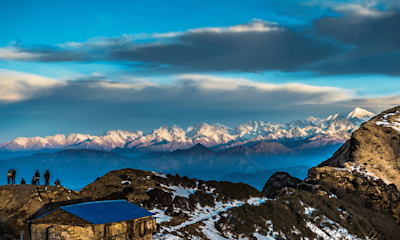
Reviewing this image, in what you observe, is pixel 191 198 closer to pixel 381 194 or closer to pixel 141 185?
pixel 141 185

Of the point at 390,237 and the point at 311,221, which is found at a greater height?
the point at 311,221

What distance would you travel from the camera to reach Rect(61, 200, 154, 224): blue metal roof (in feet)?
108

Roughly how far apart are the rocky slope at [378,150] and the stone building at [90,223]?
80024mm

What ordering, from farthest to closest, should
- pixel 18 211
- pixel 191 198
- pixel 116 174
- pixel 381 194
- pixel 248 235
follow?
pixel 381 194 < pixel 116 174 < pixel 191 198 < pixel 248 235 < pixel 18 211

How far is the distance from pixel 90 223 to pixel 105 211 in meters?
2.83

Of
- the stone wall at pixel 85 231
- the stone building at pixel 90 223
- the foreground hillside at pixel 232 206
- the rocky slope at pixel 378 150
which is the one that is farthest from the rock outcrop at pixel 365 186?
the stone wall at pixel 85 231

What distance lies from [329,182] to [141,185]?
5382cm

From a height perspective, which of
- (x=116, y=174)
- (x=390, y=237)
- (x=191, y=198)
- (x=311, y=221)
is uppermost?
(x=116, y=174)

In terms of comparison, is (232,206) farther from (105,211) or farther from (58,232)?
(58,232)

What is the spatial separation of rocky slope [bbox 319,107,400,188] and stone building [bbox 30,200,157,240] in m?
80.0

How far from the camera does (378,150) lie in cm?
10500

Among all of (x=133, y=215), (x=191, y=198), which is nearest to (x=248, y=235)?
(x=191, y=198)

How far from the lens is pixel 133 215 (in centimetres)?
3638

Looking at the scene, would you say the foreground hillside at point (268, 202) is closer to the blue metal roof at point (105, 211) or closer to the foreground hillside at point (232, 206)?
the foreground hillside at point (232, 206)
